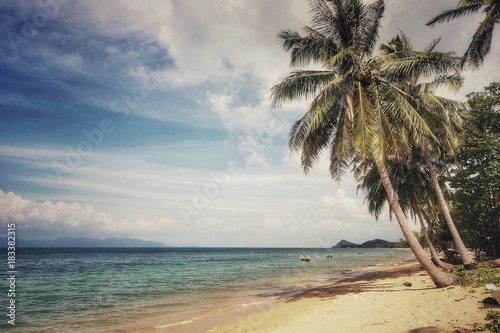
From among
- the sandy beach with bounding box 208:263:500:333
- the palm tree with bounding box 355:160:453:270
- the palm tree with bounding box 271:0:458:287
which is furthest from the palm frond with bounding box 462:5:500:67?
the sandy beach with bounding box 208:263:500:333

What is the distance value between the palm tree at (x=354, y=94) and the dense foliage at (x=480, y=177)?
7517 millimetres

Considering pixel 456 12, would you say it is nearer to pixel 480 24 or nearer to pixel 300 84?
pixel 480 24

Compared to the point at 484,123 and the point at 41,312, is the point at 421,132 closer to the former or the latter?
the point at 484,123

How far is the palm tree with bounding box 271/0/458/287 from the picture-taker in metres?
10.8

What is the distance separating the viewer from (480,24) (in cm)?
1183

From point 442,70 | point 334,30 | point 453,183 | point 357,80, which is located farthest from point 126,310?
point 453,183

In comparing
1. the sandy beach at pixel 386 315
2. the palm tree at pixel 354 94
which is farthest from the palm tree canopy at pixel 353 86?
the sandy beach at pixel 386 315

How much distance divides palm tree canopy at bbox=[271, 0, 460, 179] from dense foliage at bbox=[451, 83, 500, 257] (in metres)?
7.06

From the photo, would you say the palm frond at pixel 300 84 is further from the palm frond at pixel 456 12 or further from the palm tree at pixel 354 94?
the palm frond at pixel 456 12

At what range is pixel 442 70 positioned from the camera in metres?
11.3

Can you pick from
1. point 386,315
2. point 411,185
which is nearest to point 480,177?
point 411,185

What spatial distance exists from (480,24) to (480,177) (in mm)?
8701

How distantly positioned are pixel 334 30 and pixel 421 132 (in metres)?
5.84

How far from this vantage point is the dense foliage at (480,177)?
15.9m
